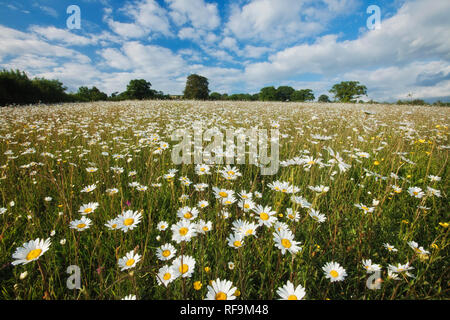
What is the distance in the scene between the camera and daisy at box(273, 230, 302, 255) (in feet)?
3.74

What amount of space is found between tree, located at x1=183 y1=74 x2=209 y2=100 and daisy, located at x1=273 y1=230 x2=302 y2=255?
6154 centimetres

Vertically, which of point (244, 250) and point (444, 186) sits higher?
point (444, 186)

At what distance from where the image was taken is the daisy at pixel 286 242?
3.74 feet

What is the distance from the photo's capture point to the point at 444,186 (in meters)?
2.42

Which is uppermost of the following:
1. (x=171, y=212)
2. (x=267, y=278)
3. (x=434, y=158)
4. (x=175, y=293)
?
(x=434, y=158)

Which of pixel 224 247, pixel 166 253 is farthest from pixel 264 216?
pixel 166 253

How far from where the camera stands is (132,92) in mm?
56625

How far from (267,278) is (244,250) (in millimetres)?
255

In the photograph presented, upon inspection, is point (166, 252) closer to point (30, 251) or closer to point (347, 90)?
point (30, 251)

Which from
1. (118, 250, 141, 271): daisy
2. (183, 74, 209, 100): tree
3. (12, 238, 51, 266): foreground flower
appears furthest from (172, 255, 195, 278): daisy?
(183, 74, 209, 100): tree

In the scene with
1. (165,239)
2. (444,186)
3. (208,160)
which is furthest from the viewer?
(208,160)

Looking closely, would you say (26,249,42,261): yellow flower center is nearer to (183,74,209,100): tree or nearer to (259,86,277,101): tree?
(183,74,209,100): tree
